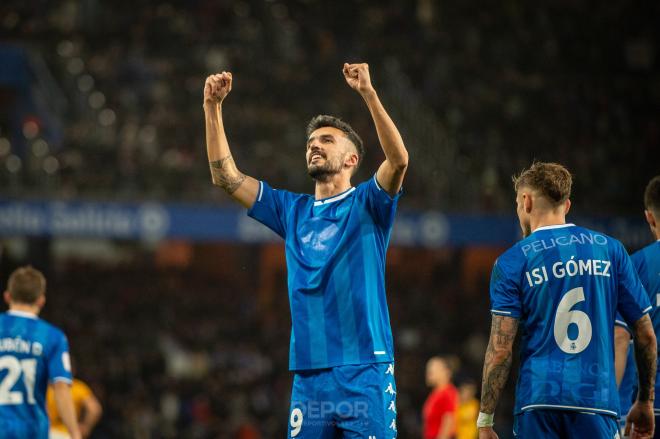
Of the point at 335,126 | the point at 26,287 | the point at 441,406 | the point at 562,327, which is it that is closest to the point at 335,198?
the point at 335,126

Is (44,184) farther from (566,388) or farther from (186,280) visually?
(566,388)

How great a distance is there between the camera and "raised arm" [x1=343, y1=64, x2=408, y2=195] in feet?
14.3

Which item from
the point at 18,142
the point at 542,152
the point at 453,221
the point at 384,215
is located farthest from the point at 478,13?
the point at 384,215

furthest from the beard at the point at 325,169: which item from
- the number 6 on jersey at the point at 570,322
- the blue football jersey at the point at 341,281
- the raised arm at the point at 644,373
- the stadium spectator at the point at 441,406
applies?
the stadium spectator at the point at 441,406

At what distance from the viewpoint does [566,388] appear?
13.5ft

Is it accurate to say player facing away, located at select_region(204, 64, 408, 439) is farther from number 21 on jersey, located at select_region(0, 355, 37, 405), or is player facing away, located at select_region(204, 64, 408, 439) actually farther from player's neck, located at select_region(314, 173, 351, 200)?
number 21 on jersey, located at select_region(0, 355, 37, 405)

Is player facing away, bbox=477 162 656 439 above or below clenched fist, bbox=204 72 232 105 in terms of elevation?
below

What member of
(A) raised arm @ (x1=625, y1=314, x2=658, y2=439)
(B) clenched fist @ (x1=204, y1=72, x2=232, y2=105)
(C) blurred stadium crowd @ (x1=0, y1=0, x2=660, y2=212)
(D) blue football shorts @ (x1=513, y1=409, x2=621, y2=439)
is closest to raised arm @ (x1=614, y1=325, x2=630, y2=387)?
(A) raised arm @ (x1=625, y1=314, x2=658, y2=439)

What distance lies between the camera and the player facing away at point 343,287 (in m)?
4.32

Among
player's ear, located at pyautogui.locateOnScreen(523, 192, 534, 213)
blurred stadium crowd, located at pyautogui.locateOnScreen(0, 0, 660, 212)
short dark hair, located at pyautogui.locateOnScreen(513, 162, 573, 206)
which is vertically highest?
blurred stadium crowd, located at pyautogui.locateOnScreen(0, 0, 660, 212)

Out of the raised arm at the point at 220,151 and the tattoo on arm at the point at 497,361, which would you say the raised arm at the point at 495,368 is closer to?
the tattoo on arm at the point at 497,361

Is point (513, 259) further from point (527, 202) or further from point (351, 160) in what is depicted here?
point (351, 160)

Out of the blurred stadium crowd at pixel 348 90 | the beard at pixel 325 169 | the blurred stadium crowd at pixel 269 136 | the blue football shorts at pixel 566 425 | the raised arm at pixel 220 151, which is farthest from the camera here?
the blurred stadium crowd at pixel 348 90

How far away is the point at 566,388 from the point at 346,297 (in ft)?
3.40
